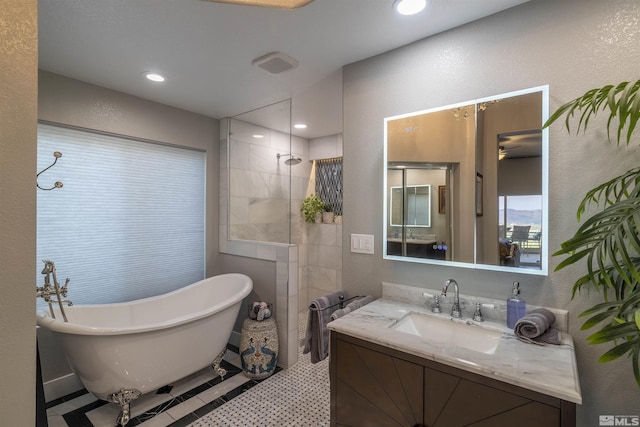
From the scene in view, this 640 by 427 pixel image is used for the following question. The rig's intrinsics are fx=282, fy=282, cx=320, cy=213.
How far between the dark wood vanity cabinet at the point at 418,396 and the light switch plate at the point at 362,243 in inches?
25.5

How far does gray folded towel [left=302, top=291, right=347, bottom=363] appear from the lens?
5.90 ft

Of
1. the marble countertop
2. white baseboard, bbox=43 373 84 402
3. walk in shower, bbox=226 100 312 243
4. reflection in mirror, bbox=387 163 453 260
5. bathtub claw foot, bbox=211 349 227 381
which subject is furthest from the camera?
walk in shower, bbox=226 100 312 243

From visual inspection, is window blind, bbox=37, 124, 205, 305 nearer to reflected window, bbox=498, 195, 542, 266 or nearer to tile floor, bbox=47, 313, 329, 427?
tile floor, bbox=47, 313, 329, 427

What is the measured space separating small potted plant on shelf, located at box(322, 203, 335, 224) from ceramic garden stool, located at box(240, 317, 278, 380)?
176 centimetres

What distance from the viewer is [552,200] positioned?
1364mm

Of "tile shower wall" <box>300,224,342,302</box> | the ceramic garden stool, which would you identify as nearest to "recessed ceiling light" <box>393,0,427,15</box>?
the ceramic garden stool

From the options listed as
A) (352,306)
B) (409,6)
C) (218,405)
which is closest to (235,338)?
(218,405)

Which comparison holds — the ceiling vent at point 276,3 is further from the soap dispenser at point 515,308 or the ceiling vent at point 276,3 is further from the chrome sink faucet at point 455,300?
the soap dispenser at point 515,308

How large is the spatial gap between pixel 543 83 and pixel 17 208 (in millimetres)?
2146

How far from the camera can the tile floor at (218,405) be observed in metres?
1.95

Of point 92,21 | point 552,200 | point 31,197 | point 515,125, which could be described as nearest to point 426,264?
point 552,200
